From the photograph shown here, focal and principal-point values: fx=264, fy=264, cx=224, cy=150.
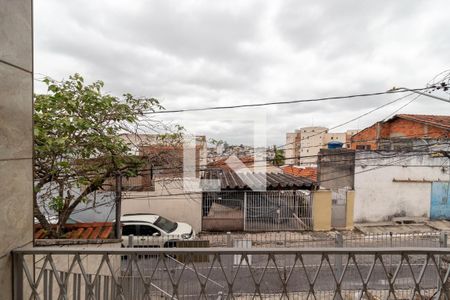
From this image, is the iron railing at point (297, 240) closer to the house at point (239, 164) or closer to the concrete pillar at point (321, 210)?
the concrete pillar at point (321, 210)

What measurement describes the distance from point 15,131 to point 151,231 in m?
6.14

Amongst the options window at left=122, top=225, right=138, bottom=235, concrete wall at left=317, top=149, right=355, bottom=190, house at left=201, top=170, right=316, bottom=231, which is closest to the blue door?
concrete wall at left=317, top=149, right=355, bottom=190

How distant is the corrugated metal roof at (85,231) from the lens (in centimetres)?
421

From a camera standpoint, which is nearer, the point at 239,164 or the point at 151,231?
the point at 151,231

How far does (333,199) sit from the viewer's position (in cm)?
1071

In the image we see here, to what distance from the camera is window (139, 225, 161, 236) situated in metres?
7.09

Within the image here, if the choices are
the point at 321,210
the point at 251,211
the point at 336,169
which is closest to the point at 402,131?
the point at 336,169

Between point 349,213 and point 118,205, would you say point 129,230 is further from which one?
point 349,213

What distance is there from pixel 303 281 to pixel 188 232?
4.70 m

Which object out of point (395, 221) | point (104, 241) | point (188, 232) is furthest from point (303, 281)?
point (395, 221)

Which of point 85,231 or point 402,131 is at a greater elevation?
point 402,131

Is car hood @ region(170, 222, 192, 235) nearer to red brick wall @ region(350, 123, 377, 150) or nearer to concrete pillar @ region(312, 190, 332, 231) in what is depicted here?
concrete pillar @ region(312, 190, 332, 231)

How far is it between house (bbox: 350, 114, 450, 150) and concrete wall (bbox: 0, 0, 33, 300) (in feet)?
42.4

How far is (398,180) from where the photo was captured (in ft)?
38.3
